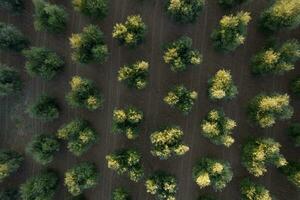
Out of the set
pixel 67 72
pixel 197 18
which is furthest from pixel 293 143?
pixel 67 72

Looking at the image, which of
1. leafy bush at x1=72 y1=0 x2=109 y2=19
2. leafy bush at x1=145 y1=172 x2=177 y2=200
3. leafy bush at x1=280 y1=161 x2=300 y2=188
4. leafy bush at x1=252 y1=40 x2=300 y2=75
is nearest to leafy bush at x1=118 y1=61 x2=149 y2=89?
leafy bush at x1=72 y1=0 x2=109 y2=19

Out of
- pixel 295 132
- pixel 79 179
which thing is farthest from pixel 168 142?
pixel 295 132

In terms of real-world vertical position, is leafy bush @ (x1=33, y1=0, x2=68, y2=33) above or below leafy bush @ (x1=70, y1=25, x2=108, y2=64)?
above

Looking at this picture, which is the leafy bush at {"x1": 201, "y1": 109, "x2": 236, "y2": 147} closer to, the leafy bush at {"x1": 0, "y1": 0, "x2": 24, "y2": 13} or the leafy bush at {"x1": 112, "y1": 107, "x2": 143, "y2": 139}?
the leafy bush at {"x1": 112, "y1": 107, "x2": 143, "y2": 139}

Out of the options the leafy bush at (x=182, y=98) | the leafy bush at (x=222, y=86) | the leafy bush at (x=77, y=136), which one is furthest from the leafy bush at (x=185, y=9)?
the leafy bush at (x=77, y=136)

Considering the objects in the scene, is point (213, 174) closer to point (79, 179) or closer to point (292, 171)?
point (292, 171)

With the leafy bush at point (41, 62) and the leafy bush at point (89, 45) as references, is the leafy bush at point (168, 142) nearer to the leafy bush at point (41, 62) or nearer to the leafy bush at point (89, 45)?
the leafy bush at point (89, 45)
